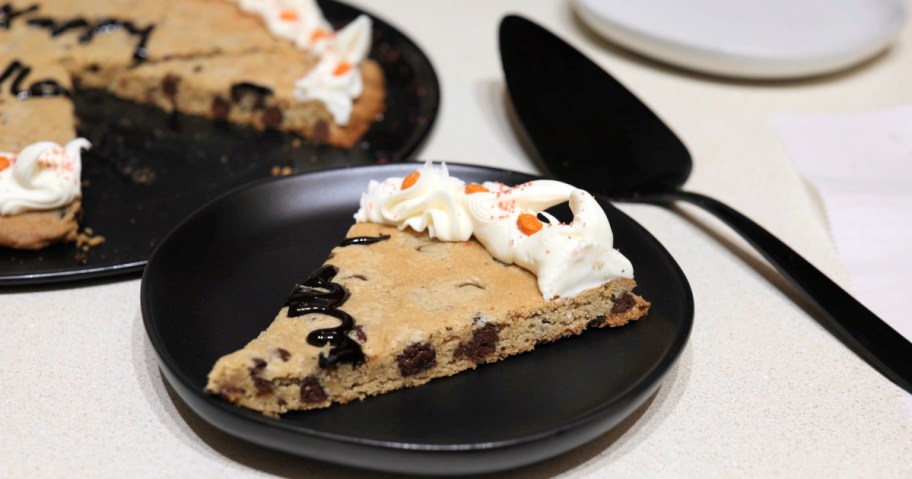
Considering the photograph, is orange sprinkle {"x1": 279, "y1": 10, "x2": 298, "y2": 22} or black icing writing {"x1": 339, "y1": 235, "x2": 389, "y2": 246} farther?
orange sprinkle {"x1": 279, "y1": 10, "x2": 298, "y2": 22}

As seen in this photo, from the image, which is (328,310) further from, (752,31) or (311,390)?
(752,31)

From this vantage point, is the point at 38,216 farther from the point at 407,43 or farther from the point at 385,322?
the point at 407,43

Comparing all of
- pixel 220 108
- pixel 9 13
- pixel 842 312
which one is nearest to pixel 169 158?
pixel 220 108

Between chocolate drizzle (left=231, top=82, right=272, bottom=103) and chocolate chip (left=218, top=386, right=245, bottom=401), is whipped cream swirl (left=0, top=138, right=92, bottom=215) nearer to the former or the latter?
chocolate drizzle (left=231, top=82, right=272, bottom=103)

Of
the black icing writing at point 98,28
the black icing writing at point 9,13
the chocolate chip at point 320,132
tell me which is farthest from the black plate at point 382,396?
the black icing writing at point 9,13

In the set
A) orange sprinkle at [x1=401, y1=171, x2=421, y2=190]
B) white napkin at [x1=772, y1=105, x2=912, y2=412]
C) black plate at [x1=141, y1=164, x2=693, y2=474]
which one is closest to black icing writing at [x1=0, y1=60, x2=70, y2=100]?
black plate at [x1=141, y1=164, x2=693, y2=474]

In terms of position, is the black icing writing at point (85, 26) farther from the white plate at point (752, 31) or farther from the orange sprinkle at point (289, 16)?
the white plate at point (752, 31)
